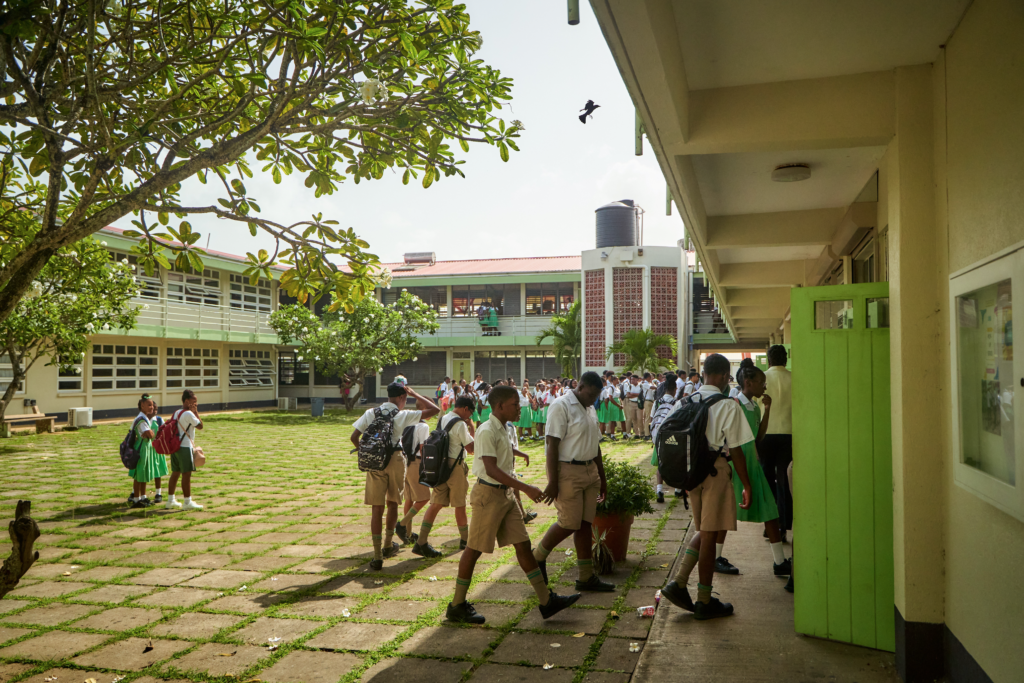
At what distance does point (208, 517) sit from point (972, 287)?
25.4 feet

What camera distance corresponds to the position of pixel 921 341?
11.4 feet

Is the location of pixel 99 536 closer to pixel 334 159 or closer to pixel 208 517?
pixel 208 517

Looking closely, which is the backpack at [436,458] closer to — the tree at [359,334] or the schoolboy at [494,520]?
the schoolboy at [494,520]

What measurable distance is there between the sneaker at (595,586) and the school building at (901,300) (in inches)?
54.8

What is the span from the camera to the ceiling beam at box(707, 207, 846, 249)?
286 inches

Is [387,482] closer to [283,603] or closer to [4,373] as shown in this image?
[283,603]

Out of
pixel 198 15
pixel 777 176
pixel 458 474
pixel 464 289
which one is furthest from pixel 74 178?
pixel 464 289

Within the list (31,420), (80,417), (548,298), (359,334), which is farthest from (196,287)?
(548,298)

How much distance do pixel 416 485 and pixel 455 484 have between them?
42 cm

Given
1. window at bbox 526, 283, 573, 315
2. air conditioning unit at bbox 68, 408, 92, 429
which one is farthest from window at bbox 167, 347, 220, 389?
window at bbox 526, 283, 573, 315

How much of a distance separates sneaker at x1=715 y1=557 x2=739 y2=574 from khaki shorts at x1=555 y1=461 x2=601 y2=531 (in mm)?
1293

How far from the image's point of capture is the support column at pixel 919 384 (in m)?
3.46

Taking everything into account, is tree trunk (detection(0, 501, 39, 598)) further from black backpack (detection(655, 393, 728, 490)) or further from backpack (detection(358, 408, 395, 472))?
backpack (detection(358, 408, 395, 472))

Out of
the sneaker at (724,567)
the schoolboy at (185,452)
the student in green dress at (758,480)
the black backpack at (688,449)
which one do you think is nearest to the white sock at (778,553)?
the student in green dress at (758,480)
